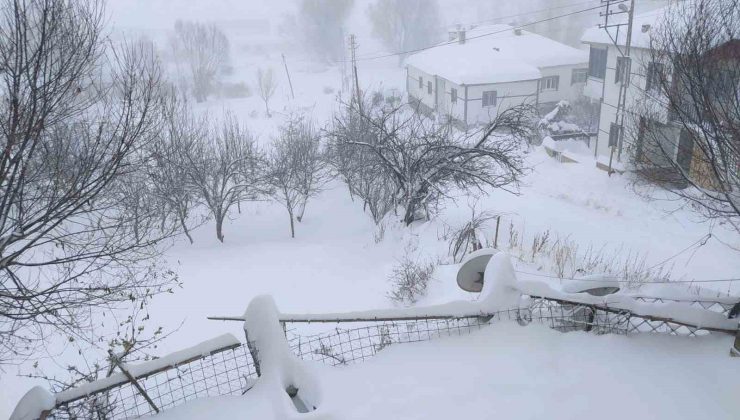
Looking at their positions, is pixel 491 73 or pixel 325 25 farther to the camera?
pixel 325 25

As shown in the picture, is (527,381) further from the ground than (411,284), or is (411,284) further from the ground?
(527,381)

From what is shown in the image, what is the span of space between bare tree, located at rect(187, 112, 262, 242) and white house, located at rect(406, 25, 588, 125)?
12.9m

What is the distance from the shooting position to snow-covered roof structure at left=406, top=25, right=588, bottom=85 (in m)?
29.2

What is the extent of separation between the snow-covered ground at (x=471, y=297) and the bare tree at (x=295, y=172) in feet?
3.17

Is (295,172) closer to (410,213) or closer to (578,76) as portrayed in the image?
(410,213)

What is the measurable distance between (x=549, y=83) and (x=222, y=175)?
2463 cm

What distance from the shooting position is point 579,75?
3312 centimetres

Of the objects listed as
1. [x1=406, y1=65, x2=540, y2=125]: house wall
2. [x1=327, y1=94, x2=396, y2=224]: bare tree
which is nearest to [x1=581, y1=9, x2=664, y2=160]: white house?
[x1=406, y1=65, x2=540, y2=125]: house wall

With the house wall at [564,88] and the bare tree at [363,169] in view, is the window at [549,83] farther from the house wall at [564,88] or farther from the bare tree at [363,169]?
the bare tree at [363,169]

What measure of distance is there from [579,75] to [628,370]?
109ft

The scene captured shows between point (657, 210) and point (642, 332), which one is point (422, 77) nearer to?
point (657, 210)

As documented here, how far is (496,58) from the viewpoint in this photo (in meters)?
30.9

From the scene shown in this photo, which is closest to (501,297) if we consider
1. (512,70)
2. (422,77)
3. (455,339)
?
(455,339)

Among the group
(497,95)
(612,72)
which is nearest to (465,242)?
(612,72)
